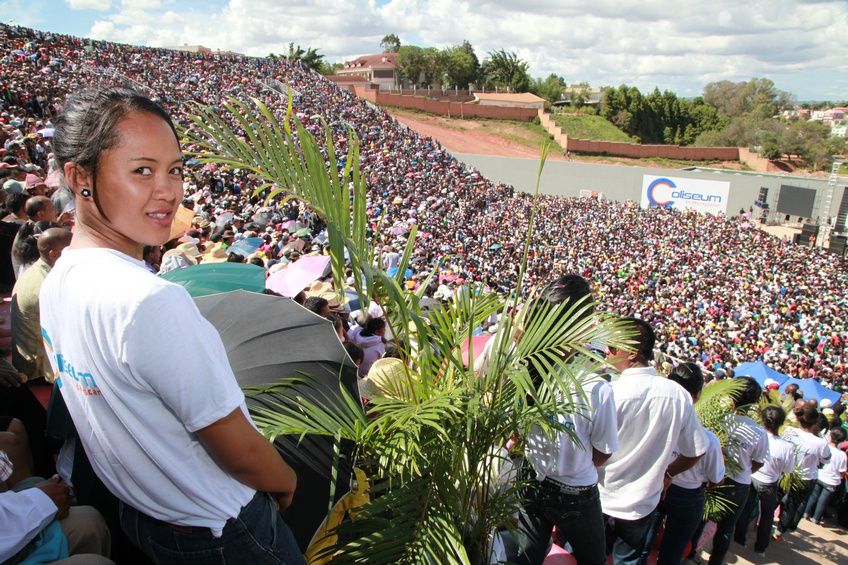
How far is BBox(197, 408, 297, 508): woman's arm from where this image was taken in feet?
3.04

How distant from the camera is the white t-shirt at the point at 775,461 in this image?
147 inches

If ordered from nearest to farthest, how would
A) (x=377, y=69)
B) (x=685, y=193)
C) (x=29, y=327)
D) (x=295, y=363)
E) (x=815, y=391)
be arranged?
(x=295, y=363) < (x=29, y=327) < (x=815, y=391) < (x=685, y=193) < (x=377, y=69)

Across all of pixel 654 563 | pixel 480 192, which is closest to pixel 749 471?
pixel 654 563

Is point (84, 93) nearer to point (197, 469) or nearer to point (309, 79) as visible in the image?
point (197, 469)

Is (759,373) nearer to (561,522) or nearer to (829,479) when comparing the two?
(829,479)

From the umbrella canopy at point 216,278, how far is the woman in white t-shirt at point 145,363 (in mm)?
1662

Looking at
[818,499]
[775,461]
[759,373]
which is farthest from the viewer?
[759,373]

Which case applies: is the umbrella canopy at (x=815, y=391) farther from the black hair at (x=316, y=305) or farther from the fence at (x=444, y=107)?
the fence at (x=444, y=107)

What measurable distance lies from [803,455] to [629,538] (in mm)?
2805

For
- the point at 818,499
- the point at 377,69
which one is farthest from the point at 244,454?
the point at 377,69

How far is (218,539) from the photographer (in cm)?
104

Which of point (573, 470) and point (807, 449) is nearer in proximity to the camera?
point (573, 470)

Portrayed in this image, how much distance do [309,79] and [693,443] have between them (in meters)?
29.3

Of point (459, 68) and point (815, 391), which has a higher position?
point (459, 68)
